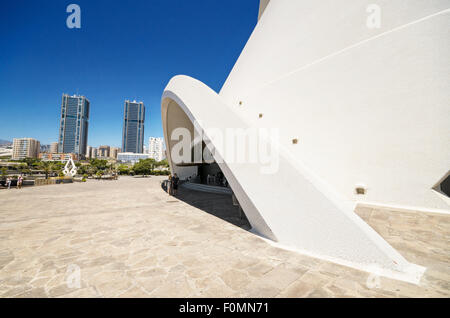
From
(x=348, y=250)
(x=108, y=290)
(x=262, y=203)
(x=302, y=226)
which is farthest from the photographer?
(x=262, y=203)

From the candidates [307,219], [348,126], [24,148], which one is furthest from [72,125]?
[307,219]

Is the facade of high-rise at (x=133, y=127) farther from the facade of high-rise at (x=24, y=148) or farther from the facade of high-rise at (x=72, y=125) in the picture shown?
the facade of high-rise at (x=24, y=148)

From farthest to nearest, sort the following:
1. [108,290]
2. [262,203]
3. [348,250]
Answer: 1. [262,203]
2. [348,250]
3. [108,290]

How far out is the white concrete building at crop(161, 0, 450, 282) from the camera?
353 cm

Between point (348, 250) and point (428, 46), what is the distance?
5.97m

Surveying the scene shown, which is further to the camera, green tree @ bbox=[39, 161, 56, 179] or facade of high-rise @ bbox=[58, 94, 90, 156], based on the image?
facade of high-rise @ bbox=[58, 94, 90, 156]

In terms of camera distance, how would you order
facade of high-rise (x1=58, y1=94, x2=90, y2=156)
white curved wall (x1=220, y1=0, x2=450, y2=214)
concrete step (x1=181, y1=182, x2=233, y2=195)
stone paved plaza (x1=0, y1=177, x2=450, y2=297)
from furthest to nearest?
facade of high-rise (x1=58, y1=94, x2=90, y2=156), concrete step (x1=181, y1=182, x2=233, y2=195), white curved wall (x1=220, y1=0, x2=450, y2=214), stone paved plaza (x1=0, y1=177, x2=450, y2=297)

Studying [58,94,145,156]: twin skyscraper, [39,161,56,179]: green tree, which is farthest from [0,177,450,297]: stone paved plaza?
[58,94,145,156]: twin skyscraper

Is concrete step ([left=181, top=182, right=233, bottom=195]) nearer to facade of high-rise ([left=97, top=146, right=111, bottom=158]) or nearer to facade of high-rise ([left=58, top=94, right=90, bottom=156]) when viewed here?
facade of high-rise ([left=58, top=94, right=90, bottom=156])

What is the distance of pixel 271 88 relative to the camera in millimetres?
8453

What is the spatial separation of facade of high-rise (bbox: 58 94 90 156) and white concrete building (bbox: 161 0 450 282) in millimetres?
142739

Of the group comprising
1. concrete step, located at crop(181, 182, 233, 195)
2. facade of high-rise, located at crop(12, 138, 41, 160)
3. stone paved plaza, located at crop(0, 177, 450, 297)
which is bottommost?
stone paved plaza, located at crop(0, 177, 450, 297)

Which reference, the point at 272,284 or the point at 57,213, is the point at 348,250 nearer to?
the point at 272,284
